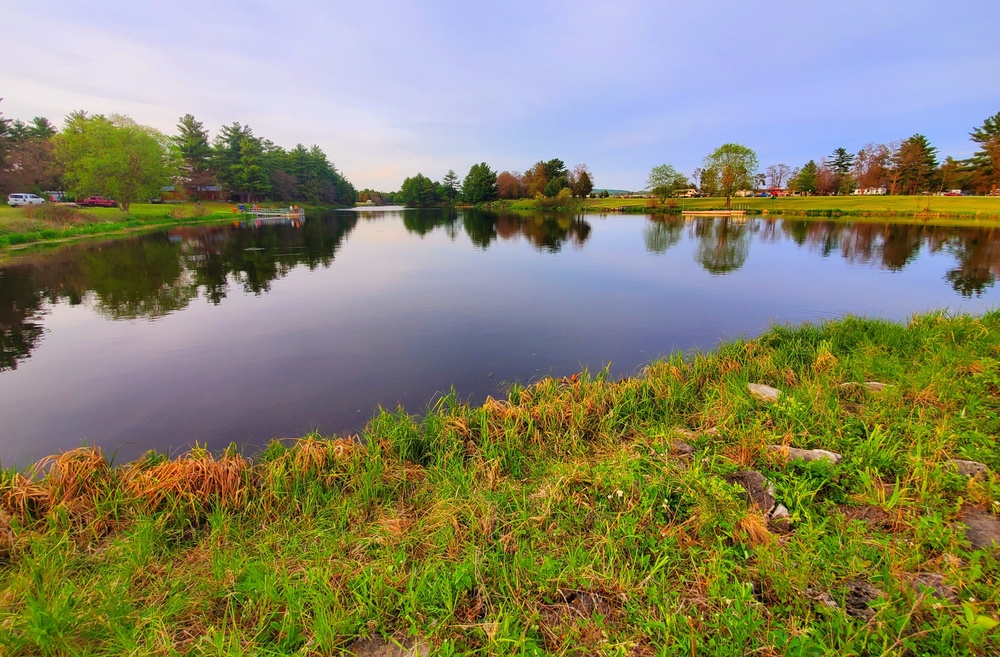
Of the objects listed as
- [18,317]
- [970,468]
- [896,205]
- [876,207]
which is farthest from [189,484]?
[896,205]

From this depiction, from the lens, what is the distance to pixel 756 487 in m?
3.62

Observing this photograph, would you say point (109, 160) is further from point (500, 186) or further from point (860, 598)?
point (500, 186)

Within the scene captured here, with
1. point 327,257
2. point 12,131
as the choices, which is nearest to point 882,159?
point 327,257

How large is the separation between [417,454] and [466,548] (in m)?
2.22

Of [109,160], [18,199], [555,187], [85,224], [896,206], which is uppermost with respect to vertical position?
[555,187]

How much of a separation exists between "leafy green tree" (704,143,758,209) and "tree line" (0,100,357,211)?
248 ft

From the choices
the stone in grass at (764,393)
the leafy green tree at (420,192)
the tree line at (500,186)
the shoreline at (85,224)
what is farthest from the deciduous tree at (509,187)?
the stone in grass at (764,393)

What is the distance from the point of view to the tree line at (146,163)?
43.1 meters

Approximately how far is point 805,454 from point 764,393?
6.41ft

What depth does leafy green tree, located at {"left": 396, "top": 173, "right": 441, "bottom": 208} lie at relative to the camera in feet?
414

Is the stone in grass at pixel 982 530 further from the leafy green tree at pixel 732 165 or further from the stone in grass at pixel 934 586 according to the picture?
the leafy green tree at pixel 732 165

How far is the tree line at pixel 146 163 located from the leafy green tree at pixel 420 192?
103 ft

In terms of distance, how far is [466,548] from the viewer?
10.6 ft

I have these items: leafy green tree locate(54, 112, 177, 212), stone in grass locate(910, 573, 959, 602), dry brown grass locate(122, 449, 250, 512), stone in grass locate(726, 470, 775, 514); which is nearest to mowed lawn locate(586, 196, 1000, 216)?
stone in grass locate(726, 470, 775, 514)
